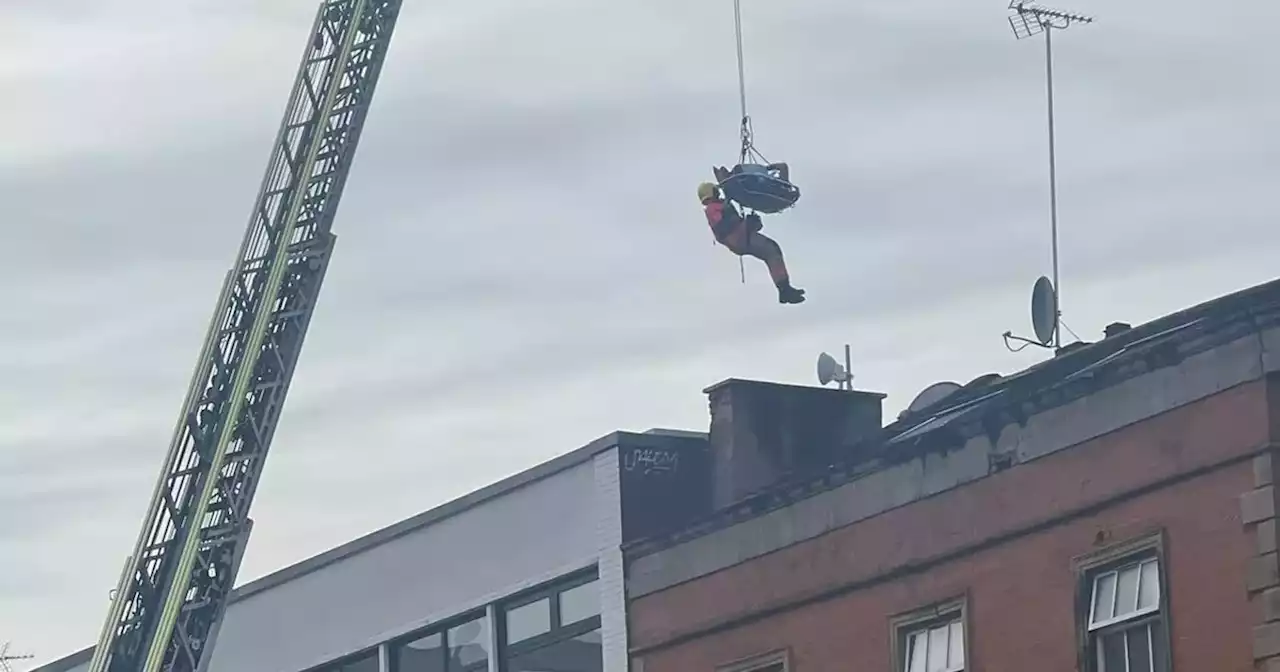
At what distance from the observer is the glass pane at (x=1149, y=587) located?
2242cm

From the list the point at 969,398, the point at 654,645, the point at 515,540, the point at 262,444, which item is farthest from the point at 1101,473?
the point at 262,444

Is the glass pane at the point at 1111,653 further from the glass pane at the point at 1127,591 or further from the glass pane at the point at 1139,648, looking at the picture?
the glass pane at the point at 1127,591

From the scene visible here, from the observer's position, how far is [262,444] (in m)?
33.0

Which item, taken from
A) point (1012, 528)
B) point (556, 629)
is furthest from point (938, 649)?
point (556, 629)

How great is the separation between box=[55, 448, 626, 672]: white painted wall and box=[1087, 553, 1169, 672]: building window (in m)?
7.75

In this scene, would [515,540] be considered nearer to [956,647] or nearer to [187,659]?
[187,659]

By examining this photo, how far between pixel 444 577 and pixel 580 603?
2901 mm

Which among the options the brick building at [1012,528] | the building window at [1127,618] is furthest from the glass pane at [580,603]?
the building window at [1127,618]

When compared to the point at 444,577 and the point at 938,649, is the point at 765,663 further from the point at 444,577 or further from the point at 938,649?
the point at 444,577

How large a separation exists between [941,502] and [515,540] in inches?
308

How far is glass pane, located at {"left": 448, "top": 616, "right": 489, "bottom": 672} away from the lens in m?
32.0

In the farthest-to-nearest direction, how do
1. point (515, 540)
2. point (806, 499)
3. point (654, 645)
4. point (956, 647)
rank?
point (515, 540) < point (654, 645) < point (806, 499) < point (956, 647)

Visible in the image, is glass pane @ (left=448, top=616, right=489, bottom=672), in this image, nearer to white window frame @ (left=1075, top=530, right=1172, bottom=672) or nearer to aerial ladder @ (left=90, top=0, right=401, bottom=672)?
aerial ladder @ (left=90, top=0, right=401, bottom=672)

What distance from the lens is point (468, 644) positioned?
32.4 m
